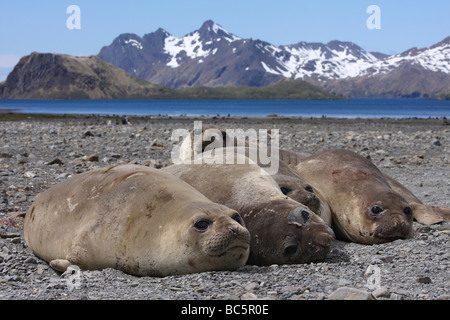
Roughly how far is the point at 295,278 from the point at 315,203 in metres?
1.98

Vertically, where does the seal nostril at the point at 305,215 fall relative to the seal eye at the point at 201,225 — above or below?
below

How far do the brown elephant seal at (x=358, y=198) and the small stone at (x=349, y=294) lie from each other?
9.72 ft

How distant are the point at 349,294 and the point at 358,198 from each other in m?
3.55

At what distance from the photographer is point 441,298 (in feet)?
14.8

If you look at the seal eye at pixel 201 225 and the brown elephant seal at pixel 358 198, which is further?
the brown elephant seal at pixel 358 198

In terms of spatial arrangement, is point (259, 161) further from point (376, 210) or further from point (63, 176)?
point (63, 176)

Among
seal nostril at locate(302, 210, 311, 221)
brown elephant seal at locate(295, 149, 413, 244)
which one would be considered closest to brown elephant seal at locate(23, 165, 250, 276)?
seal nostril at locate(302, 210, 311, 221)

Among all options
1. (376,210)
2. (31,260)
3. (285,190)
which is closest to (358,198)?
(376,210)

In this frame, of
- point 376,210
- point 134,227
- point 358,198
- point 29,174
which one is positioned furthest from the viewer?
point 29,174

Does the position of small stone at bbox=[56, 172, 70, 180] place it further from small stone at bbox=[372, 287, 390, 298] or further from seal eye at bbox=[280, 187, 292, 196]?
small stone at bbox=[372, 287, 390, 298]

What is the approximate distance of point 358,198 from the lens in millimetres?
7840

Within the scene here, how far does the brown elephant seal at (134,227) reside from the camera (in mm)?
5324

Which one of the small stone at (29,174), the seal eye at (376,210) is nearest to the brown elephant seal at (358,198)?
the seal eye at (376,210)

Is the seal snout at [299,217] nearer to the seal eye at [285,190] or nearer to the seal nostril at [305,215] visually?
the seal nostril at [305,215]
